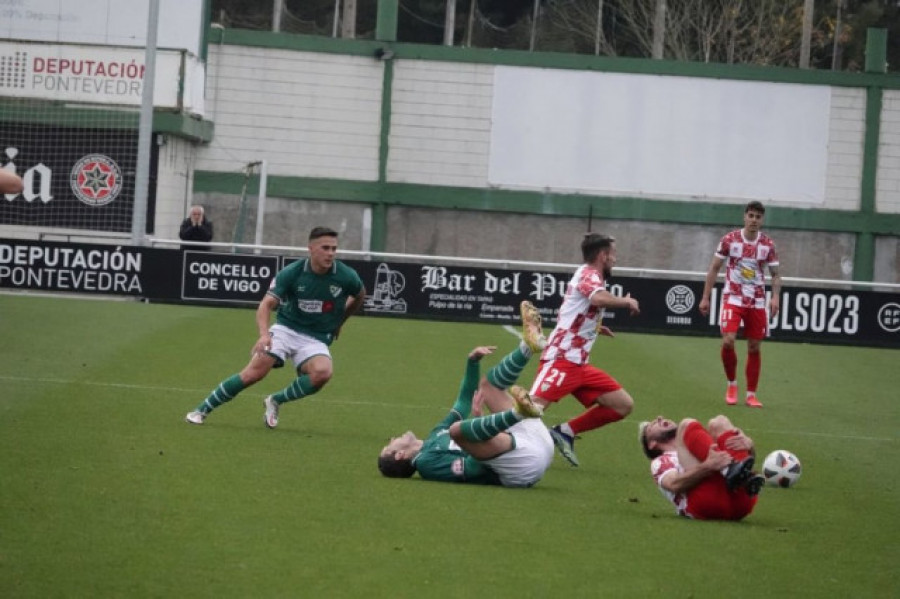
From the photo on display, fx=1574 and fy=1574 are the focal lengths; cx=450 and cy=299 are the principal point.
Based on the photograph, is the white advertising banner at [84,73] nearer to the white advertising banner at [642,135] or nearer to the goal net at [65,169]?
the goal net at [65,169]

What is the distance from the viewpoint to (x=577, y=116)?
36.2 meters

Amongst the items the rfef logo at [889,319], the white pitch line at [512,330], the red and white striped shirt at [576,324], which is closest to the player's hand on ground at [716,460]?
the red and white striped shirt at [576,324]

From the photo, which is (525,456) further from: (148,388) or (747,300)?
(747,300)

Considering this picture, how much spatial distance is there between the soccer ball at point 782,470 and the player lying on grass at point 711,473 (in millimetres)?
1375

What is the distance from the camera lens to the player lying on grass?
871 centimetres

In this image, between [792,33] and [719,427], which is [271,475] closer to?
[719,427]

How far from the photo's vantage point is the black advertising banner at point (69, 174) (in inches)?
1320

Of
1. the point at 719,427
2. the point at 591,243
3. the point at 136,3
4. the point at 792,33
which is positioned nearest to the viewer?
the point at 719,427

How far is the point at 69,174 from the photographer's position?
111 feet

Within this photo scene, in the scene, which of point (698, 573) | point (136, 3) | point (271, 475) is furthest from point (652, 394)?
point (136, 3)

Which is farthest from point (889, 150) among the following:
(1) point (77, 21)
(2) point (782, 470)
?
(2) point (782, 470)

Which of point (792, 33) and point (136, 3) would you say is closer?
point (136, 3)

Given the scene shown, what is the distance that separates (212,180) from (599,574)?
29687 mm

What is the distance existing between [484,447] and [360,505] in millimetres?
980
